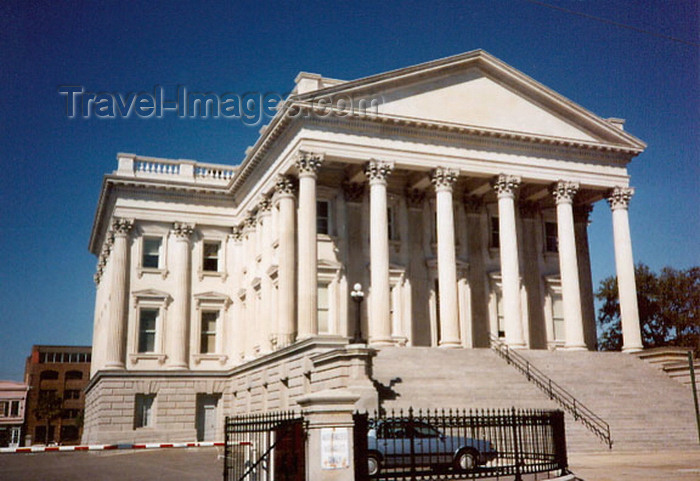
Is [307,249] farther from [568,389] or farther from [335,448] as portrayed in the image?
[335,448]

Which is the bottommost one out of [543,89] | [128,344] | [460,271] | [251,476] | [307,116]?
[251,476]

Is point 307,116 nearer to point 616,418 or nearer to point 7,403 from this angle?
point 616,418

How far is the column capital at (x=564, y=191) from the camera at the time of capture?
3788cm

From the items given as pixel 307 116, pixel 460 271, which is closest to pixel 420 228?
pixel 460 271

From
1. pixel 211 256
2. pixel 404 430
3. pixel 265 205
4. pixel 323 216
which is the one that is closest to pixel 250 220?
pixel 265 205

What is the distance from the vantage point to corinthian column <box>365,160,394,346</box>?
107 feet

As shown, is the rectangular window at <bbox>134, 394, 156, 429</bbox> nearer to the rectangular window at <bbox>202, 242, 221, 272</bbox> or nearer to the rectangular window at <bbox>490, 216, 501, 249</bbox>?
the rectangular window at <bbox>202, 242, 221, 272</bbox>

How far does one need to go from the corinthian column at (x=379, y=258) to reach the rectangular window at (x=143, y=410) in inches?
597

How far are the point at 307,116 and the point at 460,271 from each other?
41.3 feet

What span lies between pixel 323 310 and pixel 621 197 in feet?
52.7

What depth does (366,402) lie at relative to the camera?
24.6 meters

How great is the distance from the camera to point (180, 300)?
43812mm

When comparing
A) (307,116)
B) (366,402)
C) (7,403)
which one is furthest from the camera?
(7,403)

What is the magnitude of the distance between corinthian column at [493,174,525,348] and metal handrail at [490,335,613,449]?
1.02 meters
